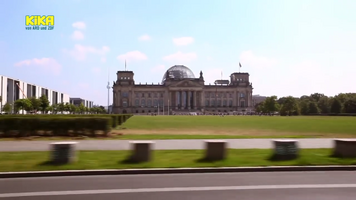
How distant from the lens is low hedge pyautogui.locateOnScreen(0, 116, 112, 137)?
1022 inches

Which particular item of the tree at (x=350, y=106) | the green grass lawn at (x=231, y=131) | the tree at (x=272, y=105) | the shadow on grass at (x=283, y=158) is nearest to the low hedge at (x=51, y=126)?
the green grass lawn at (x=231, y=131)

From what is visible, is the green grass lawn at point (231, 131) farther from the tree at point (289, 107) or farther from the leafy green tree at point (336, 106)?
the leafy green tree at point (336, 106)

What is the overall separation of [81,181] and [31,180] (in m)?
1.72

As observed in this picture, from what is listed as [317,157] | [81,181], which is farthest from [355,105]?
[81,181]

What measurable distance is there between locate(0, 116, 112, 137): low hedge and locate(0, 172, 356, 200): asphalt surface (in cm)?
1551

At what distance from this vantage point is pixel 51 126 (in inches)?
1041

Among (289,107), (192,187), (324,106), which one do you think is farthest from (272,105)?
(192,187)

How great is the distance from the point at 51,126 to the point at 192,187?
1937cm

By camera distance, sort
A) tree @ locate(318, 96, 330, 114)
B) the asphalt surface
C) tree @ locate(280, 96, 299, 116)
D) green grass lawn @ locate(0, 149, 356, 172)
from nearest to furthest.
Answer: the asphalt surface < green grass lawn @ locate(0, 149, 356, 172) < tree @ locate(280, 96, 299, 116) < tree @ locate(318, 96, 330, 114)

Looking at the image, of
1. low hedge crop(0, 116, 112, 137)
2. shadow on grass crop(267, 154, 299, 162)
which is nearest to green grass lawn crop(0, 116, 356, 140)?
low hedge crop(0, 116, 112, 137)

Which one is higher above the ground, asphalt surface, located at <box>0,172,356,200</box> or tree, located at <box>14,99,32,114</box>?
tree, located at <box>14,99,32,114</box>

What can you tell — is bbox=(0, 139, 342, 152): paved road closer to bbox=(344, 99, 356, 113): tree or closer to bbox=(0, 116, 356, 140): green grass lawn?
bbox=(0, 116, 356, 140): green grass lawn

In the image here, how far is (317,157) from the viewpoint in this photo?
14742mm

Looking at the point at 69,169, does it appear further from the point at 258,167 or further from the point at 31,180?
the point at 258,167
